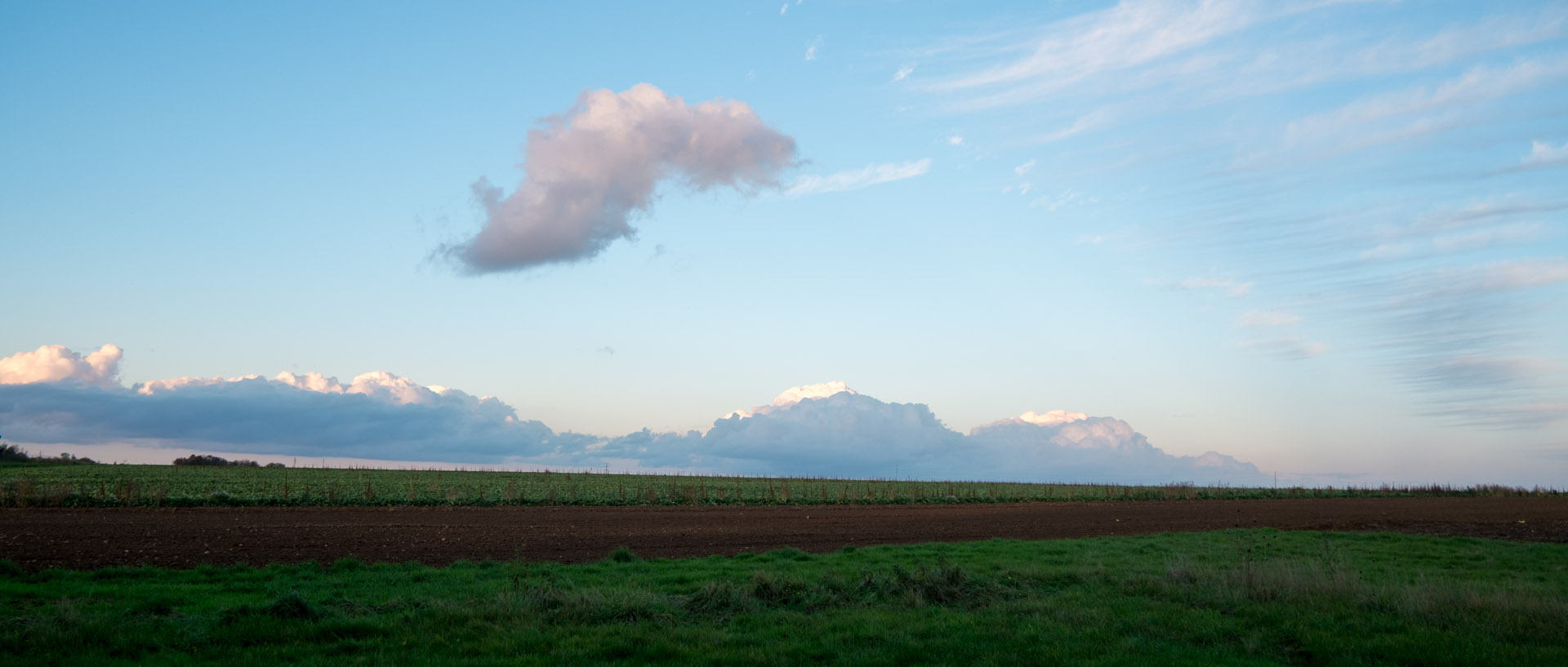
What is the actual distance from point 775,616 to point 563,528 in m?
20.0

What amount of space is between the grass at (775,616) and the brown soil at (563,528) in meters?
4.82

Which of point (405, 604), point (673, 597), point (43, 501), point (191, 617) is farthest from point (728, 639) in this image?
point (43, 501)

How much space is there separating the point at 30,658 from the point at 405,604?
414 cm

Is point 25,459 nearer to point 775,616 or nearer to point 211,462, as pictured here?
point 211,462

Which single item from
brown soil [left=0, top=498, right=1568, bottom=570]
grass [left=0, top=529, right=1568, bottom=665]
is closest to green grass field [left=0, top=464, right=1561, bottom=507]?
brown soil [left=0, top=498, right=1568, bottom=570]

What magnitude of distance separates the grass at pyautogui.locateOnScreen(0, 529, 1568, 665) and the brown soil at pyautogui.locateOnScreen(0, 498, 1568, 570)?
15.8 ft

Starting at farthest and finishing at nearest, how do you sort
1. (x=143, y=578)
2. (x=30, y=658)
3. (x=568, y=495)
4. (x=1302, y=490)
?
(x=1302, y=490) < (x=568, y=495) < (x=143, y=578) < (x=30, y=658)

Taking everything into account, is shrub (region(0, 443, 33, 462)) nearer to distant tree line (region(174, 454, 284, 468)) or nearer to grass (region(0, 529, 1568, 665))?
distant tree line (region(174, 454, 284, 468))

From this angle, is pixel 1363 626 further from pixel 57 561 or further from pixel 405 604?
pixel 57 561

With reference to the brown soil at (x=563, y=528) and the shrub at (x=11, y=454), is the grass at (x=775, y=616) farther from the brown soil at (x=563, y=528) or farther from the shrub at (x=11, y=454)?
the shrub at (x=11, y=454)

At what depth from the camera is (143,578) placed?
52.0ft

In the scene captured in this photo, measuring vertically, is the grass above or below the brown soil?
above

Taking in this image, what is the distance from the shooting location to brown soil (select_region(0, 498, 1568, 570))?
2077cm

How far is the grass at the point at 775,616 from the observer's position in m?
→ 9.20
